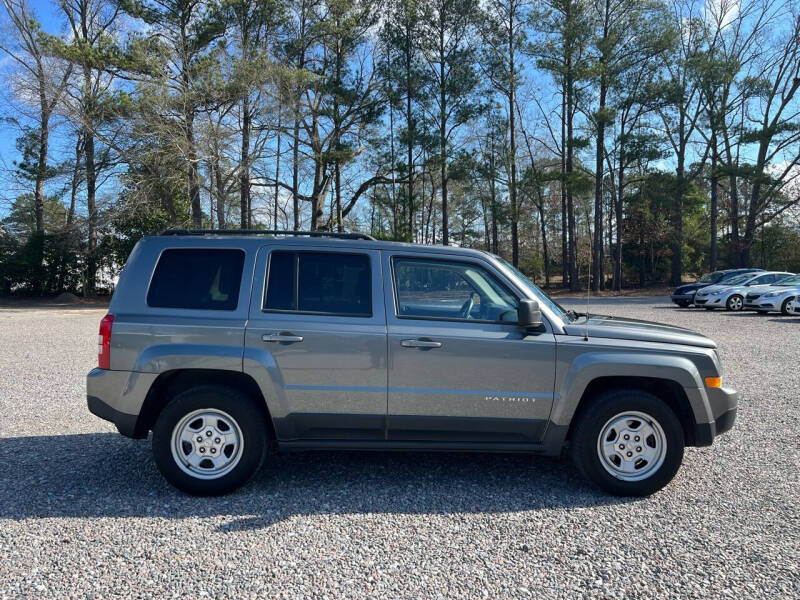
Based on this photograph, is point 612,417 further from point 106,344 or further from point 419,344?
point 106,344

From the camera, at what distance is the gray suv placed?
3904mm

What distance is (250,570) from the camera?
2.99m

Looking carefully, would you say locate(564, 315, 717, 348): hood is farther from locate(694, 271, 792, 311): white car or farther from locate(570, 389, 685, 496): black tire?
locate(694, 271, 792, 311): white car

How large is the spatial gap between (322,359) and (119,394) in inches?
58.8

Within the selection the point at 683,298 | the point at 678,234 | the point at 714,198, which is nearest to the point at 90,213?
the point at 683,298

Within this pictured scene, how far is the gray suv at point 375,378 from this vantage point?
12.8ft

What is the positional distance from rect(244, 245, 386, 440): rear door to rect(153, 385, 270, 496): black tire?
0.19m

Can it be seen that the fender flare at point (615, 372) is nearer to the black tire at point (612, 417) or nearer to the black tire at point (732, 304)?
the black tire at point (612, 417)

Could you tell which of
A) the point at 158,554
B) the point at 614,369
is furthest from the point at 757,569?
the point at 158,554

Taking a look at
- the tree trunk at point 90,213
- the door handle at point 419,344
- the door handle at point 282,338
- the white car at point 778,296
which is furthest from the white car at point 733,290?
the tree trunk at point 90,213

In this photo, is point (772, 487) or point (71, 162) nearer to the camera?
point (772, 487)

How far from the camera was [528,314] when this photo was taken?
12.4ft

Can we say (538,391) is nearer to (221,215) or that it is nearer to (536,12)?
(221,215)

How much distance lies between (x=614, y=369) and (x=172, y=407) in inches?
124
